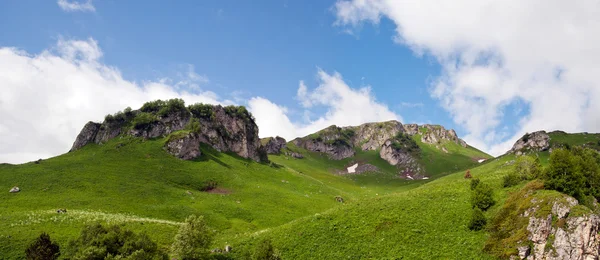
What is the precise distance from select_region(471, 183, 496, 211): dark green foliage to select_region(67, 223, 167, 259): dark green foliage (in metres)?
42.9

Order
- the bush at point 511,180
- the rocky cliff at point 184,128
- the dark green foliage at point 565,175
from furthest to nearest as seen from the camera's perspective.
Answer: the rocky cliff at point 184,128 < the bush at point 511,180 < the dark green foliage at point 565,175

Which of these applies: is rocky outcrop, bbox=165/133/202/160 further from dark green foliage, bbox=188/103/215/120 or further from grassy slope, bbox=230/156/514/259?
grassy slope, bbox=230/156/514/259

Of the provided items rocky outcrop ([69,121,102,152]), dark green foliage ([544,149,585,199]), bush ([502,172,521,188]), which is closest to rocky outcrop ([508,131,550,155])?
bush ([502,172,521,188])

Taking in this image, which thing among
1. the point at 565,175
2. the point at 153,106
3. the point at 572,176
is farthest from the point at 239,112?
the point at 572,176

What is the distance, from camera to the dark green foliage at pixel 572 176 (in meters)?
39.2

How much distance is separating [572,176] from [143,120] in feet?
411

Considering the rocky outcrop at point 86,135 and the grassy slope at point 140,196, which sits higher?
the rocky outcrop at point 86,135

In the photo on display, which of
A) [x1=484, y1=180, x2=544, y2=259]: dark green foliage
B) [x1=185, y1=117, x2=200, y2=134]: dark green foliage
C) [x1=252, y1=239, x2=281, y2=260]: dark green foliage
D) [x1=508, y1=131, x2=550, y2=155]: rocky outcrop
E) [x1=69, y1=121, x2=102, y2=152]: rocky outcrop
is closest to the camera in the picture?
[x1=484, y1=180, x2=544, y2=259]: dark green foliage

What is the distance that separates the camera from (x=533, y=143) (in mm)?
148750

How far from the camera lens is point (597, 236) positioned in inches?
1345

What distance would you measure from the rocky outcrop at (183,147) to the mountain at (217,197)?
403 millimetres

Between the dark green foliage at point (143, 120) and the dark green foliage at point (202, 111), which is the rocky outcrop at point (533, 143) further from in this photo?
the dark green foliage at point (143, 120)

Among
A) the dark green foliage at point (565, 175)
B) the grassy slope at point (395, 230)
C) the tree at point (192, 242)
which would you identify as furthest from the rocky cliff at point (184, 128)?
the dark green foliage at point (565, 175)

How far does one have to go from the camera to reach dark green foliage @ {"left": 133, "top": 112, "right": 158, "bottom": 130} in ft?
392
